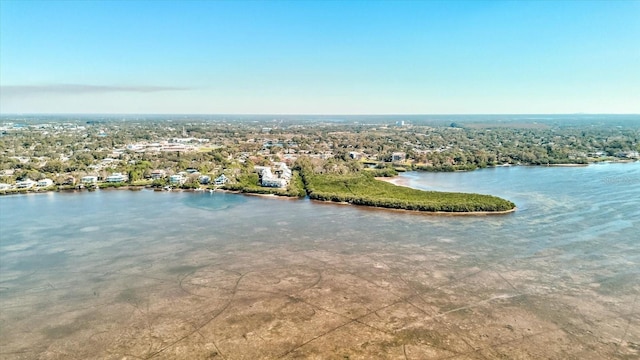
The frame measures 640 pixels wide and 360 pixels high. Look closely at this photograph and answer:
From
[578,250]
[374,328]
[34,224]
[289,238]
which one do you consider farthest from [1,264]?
[578,250]

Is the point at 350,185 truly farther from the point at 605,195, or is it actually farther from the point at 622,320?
the point at 622,320

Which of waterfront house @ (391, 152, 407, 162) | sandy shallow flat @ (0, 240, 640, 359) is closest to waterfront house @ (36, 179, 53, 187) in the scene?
sandy shallow flat @ (0, 240, 640, 359)

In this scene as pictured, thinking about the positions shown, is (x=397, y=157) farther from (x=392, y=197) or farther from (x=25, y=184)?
(x=25, y=184)

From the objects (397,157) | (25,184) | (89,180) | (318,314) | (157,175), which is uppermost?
(397,157)

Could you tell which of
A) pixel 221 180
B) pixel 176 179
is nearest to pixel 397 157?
pixel 221 180

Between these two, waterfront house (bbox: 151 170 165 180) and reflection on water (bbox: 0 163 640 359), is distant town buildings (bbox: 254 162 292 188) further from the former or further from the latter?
waterfront house (bbox: 151 170 165 180)
